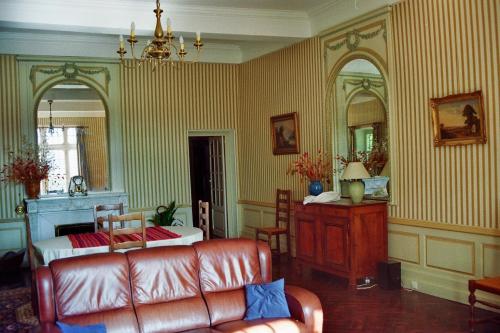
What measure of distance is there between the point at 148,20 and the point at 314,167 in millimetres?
3116

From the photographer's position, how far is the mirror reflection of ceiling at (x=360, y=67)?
6.85 metres

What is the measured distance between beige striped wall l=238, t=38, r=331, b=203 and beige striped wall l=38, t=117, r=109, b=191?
2.54 metres

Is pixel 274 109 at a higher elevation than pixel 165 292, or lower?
higher

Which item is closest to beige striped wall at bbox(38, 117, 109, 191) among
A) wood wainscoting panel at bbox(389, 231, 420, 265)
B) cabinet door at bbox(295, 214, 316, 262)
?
cabinet door at bbox(295, 214, 316, 262)

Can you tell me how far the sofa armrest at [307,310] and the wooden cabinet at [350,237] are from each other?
227 cm

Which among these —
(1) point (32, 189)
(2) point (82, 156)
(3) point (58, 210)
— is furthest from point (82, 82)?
(3) point (58, 210)

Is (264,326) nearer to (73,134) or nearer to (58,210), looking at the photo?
(58,210)

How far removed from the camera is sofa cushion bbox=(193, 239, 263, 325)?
3.86 m

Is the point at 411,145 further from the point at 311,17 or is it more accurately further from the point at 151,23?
the point at 151,23

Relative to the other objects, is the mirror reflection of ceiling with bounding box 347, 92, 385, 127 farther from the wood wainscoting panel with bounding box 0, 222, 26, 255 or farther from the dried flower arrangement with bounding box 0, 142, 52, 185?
the wood wainscoting panel with bounding box 0, 222, 26, 255

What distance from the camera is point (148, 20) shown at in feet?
21.8

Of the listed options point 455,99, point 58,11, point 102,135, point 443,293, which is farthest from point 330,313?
point 102,135

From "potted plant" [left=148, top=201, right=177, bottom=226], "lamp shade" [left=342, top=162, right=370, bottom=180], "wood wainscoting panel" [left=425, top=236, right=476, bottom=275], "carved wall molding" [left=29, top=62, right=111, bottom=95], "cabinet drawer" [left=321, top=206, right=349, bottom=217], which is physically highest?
"carved wall molding" [left=29, top=62, right=111, bottom=95]

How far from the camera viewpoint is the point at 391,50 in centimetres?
616
